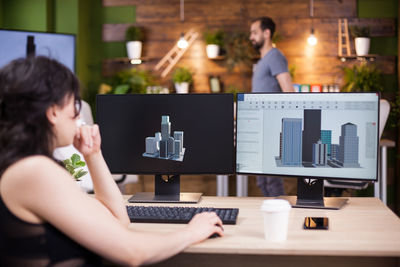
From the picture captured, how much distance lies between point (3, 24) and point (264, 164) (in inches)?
158

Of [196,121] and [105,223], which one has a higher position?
[196,121]

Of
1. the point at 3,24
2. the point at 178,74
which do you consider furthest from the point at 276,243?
the point at 3,24

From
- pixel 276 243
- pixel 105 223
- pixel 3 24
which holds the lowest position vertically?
pixel 276 243

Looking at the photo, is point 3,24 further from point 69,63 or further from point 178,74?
point 178,74

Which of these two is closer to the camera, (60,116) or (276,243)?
(60,116)

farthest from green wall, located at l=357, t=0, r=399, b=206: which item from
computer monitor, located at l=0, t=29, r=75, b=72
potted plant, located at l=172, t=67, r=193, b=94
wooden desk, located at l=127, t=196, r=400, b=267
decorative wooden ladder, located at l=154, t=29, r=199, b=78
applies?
wooden desk, located at l=127, t=196, r=400, b=267

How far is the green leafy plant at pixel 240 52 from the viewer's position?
5.46 metres

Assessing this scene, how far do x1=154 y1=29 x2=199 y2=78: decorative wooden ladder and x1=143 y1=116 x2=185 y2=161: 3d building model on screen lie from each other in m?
3.62

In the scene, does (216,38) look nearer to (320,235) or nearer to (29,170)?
(320,235)

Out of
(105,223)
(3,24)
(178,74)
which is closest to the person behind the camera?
(105,223)

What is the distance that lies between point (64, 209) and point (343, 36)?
479 centimetres

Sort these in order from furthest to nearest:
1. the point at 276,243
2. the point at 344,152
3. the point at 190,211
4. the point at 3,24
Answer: the point at 3,24, the point at 344,152, the point at 190,211, the point at 276,243

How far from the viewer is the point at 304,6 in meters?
5.50

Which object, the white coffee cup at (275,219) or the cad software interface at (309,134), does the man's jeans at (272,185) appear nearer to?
the cad software interface at (309,134)
